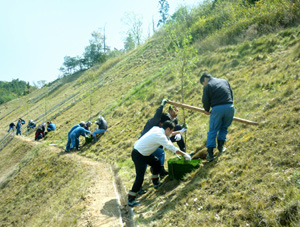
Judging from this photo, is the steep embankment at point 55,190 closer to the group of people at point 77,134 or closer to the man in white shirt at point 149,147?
the group of people at point 77,134

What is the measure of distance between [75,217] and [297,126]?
582cm

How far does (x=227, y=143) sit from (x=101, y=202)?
395cm

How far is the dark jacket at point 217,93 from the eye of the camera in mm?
5895

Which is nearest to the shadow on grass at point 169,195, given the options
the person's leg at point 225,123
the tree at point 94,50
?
the person's leg at point 225,123

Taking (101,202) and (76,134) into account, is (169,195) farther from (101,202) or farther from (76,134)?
(76,134)

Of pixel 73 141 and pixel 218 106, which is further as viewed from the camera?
pixel 73 141

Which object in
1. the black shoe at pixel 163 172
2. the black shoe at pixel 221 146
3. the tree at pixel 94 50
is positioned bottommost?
the black shoe at pixel 163 172

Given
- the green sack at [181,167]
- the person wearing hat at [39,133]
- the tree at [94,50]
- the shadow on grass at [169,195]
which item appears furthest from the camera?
the tree at [94,50]

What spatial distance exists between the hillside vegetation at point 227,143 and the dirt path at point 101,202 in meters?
0.35

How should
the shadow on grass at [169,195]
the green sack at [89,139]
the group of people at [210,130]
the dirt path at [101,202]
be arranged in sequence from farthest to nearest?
the green sack at [89,139] < the dirt path at [101,202] < the group of people at [210,130] < the shadow on grass at [169,195]

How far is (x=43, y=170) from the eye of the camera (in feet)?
45.6

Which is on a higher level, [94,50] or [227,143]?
[94,50]

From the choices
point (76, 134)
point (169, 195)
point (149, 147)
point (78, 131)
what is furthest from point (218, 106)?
point (76, 134)

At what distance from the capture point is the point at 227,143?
22.1ft
